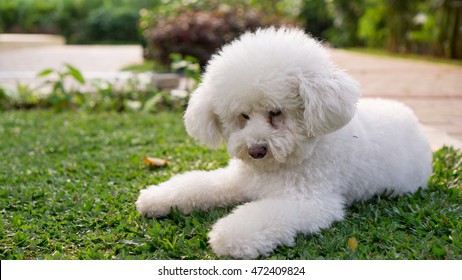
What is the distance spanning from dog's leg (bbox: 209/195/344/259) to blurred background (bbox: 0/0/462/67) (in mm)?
993

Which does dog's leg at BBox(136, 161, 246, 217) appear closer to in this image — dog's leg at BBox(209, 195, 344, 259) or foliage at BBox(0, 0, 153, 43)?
dog's leg at BBox(209, 195, 344, 259)

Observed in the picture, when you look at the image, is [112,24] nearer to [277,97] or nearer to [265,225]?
[277,97]

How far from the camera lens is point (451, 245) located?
8.98 ft

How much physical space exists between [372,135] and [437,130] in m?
2.66

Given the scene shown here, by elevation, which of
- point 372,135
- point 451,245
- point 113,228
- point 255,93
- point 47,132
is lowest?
point 47,132

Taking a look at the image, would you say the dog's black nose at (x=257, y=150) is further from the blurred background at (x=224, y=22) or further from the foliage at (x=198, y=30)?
the foliage at (x=198, y=30)

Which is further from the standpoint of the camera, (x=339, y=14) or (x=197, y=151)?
(x=339, y=14)

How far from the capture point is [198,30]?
9.66 meters

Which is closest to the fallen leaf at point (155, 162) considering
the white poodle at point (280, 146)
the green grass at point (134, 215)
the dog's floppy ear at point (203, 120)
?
the green grass at point (134, 215)

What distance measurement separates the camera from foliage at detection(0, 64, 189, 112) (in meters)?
7.47

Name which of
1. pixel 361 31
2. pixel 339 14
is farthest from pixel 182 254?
pixel 339 14

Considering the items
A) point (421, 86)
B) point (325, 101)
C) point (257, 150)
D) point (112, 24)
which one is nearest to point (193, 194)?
point (257, 150)
